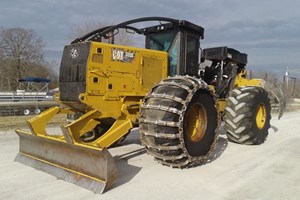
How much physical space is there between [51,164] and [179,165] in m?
2.25

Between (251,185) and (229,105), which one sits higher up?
(229,105)

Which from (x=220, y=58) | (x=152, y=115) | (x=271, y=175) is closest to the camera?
(x=152, y=115)

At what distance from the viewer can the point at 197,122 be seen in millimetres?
7016

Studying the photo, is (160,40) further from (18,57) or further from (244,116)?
(18,57)

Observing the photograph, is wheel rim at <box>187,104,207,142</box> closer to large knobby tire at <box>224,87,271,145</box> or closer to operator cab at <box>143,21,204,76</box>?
operator cab at <box>143,21,204,76</box>

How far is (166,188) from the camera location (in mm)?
5535

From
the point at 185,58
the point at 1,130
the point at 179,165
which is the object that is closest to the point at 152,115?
the point at 179,165

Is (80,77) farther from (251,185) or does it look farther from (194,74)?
(251,185)

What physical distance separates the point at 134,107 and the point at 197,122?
1.28 meters

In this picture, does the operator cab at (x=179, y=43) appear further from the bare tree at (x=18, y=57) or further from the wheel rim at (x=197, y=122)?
the bare tree at (x=18, y=57)

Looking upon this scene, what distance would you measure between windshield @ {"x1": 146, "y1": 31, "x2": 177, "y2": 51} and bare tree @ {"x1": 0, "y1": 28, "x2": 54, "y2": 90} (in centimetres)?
4718

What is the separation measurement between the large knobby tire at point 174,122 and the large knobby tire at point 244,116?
192cm

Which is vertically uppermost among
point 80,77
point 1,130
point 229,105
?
point 80,77

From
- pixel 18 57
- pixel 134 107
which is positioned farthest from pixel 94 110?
pixel 18 57
